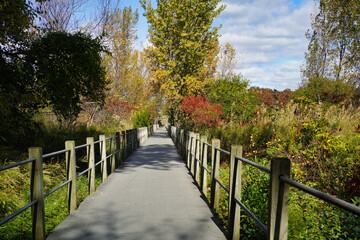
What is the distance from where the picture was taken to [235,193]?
426cm

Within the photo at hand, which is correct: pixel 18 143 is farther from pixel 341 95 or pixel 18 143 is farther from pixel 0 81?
pixel 341 95

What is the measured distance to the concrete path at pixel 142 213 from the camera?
4.49 metres

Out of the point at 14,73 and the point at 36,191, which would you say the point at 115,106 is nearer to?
the point at 14,73

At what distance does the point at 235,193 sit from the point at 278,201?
4.95 feet

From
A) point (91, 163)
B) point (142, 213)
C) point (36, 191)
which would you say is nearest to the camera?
point (36, 191)

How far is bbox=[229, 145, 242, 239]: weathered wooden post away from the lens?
419cm

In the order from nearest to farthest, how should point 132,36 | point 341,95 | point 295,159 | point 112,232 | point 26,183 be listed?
1. point 112,232
2. point 26,183
3. point 295,159
4. point 341,95
5. point 132,36

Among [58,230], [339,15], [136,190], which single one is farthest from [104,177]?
[339,15]

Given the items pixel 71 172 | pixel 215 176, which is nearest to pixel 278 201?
pixel 215 176

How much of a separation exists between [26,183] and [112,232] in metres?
3.98

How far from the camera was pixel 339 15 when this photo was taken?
2617 centimetres


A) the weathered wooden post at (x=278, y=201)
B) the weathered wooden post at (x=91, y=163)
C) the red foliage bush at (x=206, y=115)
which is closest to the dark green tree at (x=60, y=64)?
the weathered wooden post at (x=91, y=163)

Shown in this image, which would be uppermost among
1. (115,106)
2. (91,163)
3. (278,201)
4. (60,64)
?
(60,64)

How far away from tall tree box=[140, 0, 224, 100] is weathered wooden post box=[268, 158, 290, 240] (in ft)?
80.0
